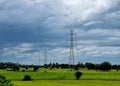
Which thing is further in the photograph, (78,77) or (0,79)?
(78,77)

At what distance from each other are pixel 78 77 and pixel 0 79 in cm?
11592

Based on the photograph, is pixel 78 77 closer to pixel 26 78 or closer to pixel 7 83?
pixel 26 78

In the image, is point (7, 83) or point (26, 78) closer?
point (7, 83)

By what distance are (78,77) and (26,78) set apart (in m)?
23.6

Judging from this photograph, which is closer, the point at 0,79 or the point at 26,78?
the point at 0,79

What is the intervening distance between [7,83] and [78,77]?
116 metres

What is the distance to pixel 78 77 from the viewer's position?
15750cm

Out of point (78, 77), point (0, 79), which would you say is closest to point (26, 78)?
point (78, 77)

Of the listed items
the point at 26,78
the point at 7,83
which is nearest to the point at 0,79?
the point at 7,83

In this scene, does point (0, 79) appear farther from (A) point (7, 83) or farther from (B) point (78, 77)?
(B) point (78, 77)

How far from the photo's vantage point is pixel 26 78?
152 meters

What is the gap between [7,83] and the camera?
42.8 metres

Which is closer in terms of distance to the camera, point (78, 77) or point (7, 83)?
point (7, 83)

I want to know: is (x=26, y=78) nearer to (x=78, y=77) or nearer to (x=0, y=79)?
(x=78, y=77)
